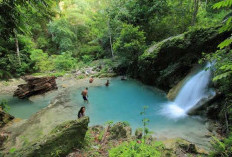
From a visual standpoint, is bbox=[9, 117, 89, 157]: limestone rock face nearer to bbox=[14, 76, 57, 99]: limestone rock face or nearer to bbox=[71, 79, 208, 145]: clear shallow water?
bbox=[71, 79, 208, 145]: clear shallow water

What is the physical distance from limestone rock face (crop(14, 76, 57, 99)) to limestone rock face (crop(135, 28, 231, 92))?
31.1ft

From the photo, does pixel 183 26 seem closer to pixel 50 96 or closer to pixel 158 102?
pixel 158 102

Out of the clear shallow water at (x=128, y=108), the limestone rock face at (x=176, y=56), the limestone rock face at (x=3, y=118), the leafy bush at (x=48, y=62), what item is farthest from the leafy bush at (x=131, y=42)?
the limestone rock face at (x=3, y=118)

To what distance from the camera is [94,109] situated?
9.62 m

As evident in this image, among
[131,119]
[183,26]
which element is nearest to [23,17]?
[131,119]

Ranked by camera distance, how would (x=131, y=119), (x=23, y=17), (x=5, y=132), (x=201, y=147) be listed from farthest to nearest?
(x=131, y=119) < (x=5, y=132) < (x=201, y=147) < (x=23, y=17)

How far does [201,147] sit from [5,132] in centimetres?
848

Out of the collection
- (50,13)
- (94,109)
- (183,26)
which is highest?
(183,26)

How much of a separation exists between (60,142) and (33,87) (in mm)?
10076

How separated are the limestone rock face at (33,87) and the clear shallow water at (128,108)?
0.67 metres

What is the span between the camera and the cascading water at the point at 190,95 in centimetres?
826

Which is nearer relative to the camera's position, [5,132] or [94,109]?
[5,132]

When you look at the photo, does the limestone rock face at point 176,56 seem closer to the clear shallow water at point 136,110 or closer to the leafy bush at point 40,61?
the clear shallow water at point 136,110

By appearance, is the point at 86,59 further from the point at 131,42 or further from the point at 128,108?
the point at 128,108
